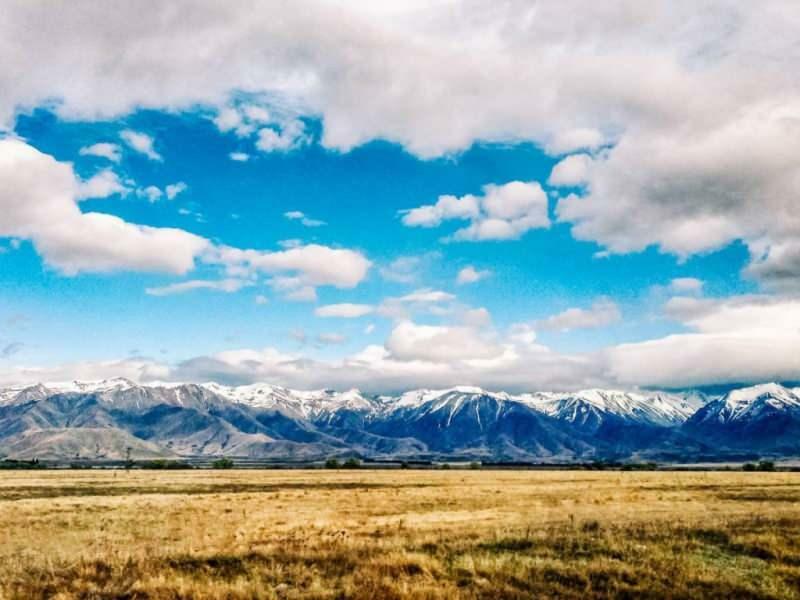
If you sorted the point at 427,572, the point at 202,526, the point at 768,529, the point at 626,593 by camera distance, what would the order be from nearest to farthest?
the point at 626,593, the point at 427,572, the point at 768,529, the point at 202,526

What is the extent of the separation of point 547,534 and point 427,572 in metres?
10.5

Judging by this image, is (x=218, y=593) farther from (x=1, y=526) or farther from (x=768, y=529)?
(x=1, y=526)

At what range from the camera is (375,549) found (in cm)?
1988

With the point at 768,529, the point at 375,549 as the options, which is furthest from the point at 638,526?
the point at 375,549

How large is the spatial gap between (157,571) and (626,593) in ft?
37.8

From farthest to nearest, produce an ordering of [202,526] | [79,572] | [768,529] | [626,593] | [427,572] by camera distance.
Answer: 1. [202,526]
2. [768,529]
3. [79,572]
4. [427,572]
5. [626,593]

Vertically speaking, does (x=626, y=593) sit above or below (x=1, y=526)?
above

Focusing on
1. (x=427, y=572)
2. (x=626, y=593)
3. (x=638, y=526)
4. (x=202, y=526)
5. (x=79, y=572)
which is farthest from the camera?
(x=202, y=526)

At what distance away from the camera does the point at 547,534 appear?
24344 mm

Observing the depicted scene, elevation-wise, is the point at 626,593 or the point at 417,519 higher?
the point at 626,593

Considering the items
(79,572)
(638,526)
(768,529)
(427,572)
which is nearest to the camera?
(427,572)

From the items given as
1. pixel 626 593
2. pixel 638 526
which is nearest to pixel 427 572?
pixel 626 593

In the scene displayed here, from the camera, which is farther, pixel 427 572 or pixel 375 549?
pixel 375 549

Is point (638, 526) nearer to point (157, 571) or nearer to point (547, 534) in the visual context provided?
point (547, 534)
